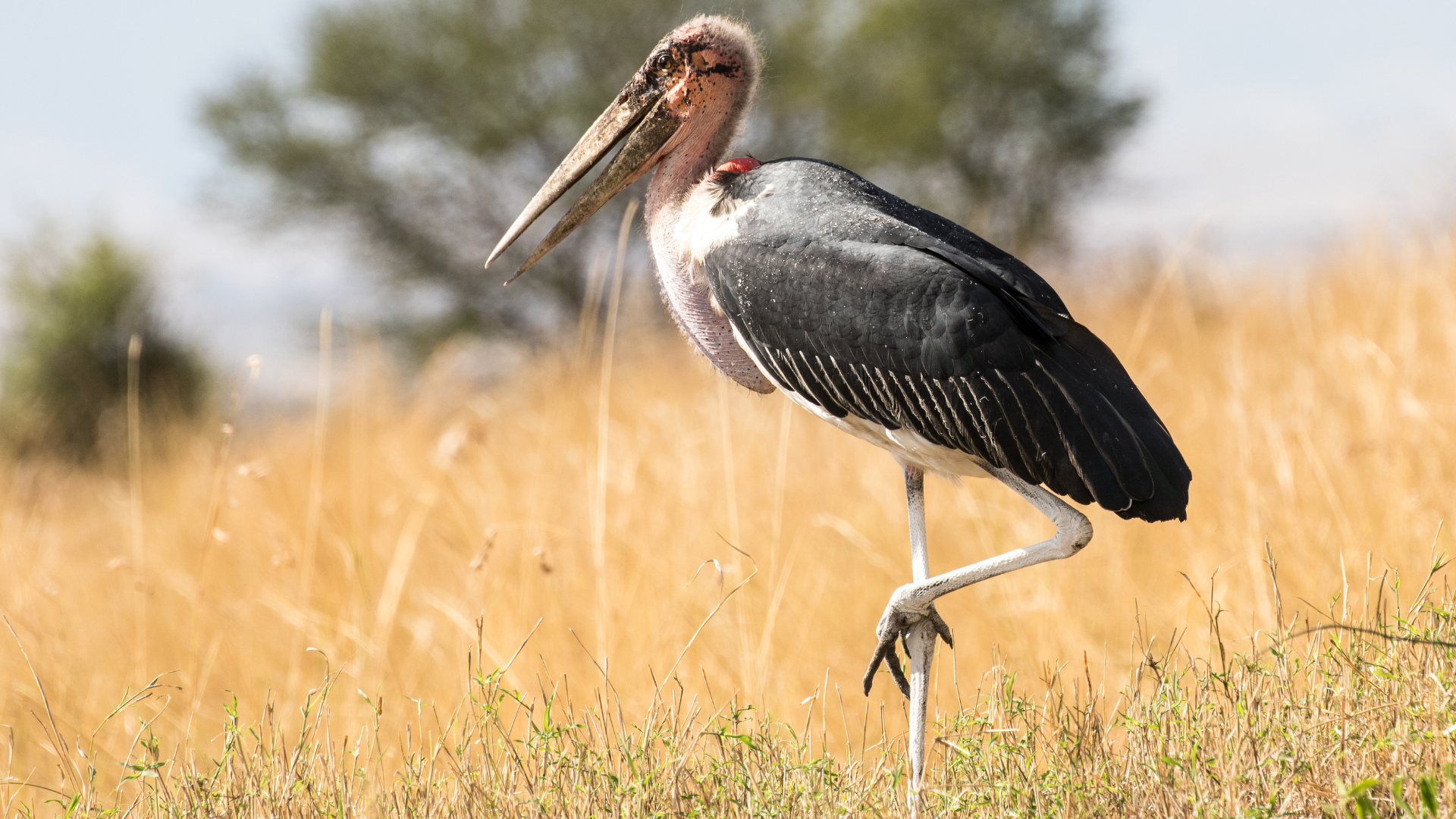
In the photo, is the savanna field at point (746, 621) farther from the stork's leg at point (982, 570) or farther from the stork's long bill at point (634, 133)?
the stork's long bill at point (634, 133)

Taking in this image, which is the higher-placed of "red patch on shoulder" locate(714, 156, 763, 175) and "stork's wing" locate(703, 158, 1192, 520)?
"red patch on shoulder" locate(714, 156, 763, 175)

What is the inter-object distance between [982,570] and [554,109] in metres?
16.1

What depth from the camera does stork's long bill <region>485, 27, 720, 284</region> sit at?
3.00 meters

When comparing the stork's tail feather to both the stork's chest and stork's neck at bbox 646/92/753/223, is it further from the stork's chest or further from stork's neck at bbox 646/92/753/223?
stork's neck at bbox 646/92/753/223

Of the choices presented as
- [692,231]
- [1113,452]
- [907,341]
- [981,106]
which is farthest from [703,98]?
[981,106]

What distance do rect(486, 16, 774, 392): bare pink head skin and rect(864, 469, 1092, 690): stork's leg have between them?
691 mm

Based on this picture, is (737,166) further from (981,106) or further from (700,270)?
(981,106)

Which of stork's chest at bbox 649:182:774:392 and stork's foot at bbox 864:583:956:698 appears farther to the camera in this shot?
stork's chest at bbox 649:182:774:392

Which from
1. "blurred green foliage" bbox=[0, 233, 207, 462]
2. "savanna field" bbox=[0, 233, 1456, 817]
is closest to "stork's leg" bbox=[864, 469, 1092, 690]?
"savanna field" bbox=[0, 233, 1456, 817]

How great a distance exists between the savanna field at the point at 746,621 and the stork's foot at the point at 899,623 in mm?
184

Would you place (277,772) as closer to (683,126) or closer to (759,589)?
(683,126)

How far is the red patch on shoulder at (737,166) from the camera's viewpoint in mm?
2936

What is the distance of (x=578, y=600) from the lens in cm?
518

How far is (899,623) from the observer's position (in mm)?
2697
